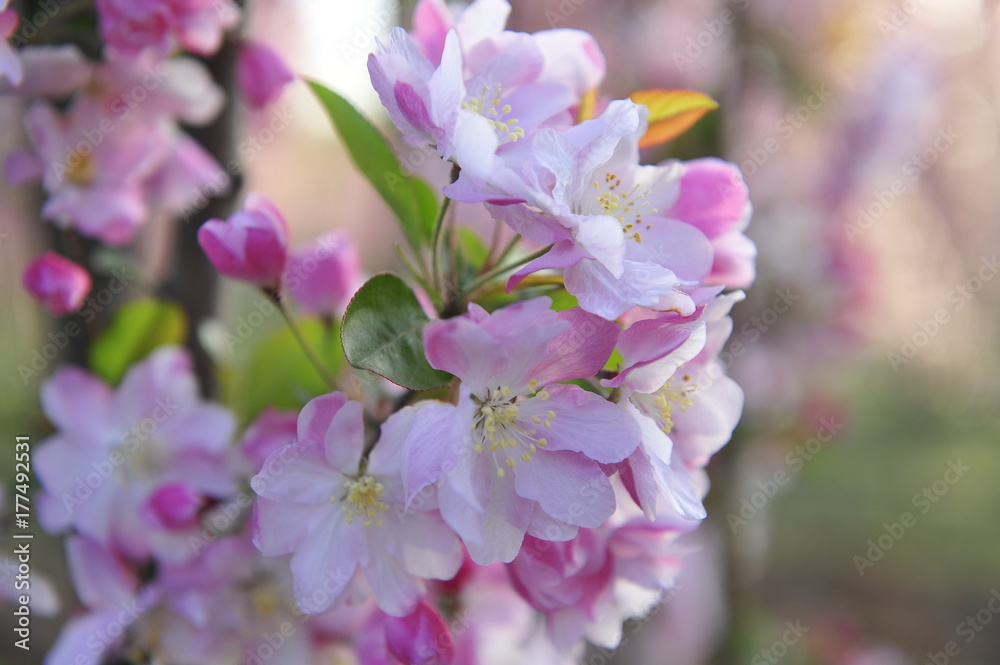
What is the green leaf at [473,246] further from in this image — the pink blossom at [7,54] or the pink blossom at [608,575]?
the pink blossom at [7,54]

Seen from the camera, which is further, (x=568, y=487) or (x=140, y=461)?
(x=140, y=461)

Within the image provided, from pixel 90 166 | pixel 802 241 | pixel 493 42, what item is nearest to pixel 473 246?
pixel 493 42

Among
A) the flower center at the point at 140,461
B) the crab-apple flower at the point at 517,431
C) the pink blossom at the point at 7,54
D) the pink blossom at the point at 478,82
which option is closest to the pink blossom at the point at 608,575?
the crab-apple flower at the point at 517,431

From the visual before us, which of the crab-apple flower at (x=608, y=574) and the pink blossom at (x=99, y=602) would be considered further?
the pink blossom at (x=99, y=602)

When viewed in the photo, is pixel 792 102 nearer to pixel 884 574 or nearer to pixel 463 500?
pixel 463 500

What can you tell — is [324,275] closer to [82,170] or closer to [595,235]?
[82,170]

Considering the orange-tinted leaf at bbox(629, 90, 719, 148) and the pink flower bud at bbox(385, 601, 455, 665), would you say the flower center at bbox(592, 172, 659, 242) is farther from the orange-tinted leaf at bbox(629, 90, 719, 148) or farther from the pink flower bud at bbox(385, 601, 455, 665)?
the pink flower bud at bbox(385, 601, 455, 665)

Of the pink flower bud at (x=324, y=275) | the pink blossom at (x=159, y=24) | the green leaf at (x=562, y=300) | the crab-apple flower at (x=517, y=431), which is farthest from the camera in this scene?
the pink flower bud at (x=324, y=275)

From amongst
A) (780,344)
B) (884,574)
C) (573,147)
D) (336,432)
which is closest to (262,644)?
(336,432)
